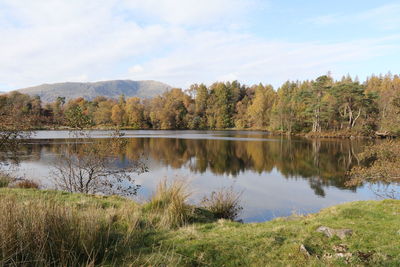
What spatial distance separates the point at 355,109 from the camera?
48469 mm

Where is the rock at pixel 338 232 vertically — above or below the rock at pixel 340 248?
below

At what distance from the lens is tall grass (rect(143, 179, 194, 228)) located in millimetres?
5430

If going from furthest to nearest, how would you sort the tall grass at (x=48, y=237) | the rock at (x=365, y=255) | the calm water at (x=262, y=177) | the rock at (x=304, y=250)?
the calm water at (x=262, y=177)
the rock at (x=304, y=250)
the rock at (x=365, y=255)
the tall grass at (x=48, y=237)

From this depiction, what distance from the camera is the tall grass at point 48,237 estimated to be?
2.73 metres

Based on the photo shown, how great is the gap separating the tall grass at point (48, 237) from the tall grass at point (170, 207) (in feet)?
5.93

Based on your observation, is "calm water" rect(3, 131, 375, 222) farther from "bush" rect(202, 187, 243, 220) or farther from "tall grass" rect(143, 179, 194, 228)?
"tall grass" rect(143, 179, 194, 228)

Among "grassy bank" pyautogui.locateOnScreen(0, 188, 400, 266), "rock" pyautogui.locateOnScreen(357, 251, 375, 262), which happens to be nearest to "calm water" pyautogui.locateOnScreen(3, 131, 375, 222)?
"grassy bank" pyautogui.locateOnScreen(0, 188, 400, 266)

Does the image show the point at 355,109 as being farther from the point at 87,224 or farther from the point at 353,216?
the point at 87,224

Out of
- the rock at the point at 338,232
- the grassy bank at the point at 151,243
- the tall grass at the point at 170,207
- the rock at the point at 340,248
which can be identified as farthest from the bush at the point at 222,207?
the rock at the point at 340,248

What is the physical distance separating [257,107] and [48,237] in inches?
2826

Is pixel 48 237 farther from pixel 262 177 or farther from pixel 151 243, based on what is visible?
pixel 262 177

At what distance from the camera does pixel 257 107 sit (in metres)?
72.1

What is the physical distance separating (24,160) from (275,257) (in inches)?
807

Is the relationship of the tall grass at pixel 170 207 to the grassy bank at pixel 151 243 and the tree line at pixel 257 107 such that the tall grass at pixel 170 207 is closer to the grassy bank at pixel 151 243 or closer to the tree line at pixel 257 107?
the grassy bank at pixel 151 243
